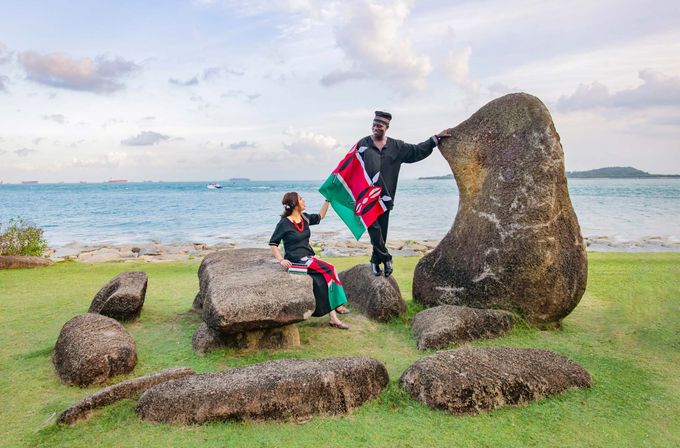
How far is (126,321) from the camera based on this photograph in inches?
283

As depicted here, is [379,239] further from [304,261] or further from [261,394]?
[261,394]

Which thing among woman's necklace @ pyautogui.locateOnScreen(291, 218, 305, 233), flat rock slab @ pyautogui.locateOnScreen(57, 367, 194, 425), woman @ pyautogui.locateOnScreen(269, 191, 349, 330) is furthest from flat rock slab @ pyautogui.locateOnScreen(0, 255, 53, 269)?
flat rock slab @ pyautogui.locateOnScreen(57, 367, 194, 425)

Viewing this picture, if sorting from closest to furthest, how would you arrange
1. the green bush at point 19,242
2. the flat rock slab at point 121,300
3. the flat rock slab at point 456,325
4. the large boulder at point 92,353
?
the large boulder at point 92,353
the flat rock slab at point 456,325
the flat rock slab at point 121,300
the green bush at point 19,242

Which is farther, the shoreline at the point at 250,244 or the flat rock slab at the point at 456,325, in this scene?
the shoreline at the point at 250,244

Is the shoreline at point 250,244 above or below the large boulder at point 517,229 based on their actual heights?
below

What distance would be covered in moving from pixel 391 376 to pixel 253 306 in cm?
156

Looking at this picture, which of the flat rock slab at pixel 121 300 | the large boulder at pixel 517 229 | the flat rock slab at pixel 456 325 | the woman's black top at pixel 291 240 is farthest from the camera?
the flat rock slab at pixel 121 300

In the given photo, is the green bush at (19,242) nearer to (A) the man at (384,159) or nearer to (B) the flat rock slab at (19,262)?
(B) the flat rock slab at (19,262)

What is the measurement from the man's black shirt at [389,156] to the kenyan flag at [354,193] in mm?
96

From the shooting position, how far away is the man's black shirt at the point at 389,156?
7.79 metres

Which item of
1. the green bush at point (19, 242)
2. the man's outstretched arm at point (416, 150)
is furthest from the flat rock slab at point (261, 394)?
the green bush at point (19, 242)

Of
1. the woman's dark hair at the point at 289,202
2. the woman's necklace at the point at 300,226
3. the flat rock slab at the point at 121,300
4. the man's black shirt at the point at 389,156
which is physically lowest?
the flat rock slab at the point at 121,300

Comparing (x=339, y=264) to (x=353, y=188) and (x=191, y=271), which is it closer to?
(x=191, y=271)

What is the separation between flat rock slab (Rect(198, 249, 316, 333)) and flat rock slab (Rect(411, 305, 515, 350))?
144cm
